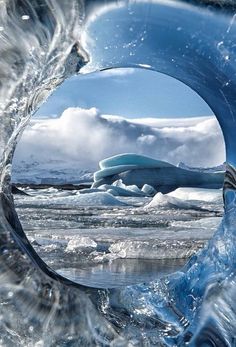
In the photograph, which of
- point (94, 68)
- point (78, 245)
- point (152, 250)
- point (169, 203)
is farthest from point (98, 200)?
point (94, 68)

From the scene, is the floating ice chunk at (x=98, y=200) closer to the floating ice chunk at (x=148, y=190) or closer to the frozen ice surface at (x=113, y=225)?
the frozen ice surface at (x=113, y=225)

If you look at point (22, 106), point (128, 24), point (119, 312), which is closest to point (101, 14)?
point (128, 24)

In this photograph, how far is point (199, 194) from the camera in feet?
29.0

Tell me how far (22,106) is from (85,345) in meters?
0.43

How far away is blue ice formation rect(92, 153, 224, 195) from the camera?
29.8ft

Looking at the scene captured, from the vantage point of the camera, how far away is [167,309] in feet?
4.33

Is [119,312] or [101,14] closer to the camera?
[101,14]

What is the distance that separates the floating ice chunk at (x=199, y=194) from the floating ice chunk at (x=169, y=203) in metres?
0.39

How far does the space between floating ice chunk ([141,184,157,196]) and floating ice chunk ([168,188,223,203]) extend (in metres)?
0.32

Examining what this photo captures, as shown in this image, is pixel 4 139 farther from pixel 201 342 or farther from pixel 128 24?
pixel 201 342

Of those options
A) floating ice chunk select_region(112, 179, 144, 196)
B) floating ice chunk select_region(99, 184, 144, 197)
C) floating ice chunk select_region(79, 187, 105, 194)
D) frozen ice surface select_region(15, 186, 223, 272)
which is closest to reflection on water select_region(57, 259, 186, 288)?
frozen ice surface select_region(15, 186, 223, 272)

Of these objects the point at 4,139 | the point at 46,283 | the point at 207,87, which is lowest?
the point at 46,283

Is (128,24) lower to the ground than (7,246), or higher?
higher

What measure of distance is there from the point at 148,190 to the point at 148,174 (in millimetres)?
231
